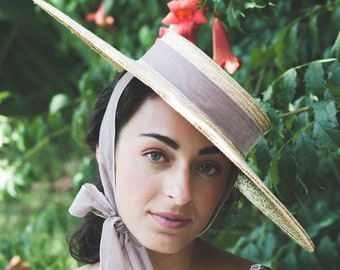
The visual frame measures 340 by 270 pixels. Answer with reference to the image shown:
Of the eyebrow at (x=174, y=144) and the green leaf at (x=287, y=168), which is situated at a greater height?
the green leaf at (x=287, y=168)

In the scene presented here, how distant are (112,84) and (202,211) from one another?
1.29 feet

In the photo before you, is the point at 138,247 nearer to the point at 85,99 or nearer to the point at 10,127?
the point at 85,99

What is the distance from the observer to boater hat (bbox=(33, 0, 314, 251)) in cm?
162

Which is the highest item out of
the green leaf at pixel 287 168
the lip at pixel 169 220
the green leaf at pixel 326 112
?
the green leaf at pixel 326 112

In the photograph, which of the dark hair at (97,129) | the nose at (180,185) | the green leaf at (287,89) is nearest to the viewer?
the nose at (180,185)

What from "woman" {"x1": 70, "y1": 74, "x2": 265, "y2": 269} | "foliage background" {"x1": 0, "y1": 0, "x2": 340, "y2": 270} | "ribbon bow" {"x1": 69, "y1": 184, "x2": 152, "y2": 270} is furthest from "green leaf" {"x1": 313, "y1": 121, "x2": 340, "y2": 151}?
"ribbon bow" {"x1": 69, "y1": 184, "x2": 152, "y2": 270}

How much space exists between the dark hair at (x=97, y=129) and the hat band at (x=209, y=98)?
2.4 inches

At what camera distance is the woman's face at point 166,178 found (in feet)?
5.34

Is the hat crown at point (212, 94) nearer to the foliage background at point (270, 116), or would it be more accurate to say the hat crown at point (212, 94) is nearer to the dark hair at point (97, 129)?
the dark hair at point (97, 129)

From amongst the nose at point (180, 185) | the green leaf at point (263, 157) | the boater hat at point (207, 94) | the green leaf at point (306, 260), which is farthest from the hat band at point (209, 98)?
the green leaf at point (306, 260)

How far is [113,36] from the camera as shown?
331 cm

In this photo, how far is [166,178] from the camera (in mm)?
1628

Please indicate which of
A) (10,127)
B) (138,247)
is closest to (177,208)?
(138,247)

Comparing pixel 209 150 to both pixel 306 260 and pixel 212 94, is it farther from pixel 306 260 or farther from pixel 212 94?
pixel 306 260
